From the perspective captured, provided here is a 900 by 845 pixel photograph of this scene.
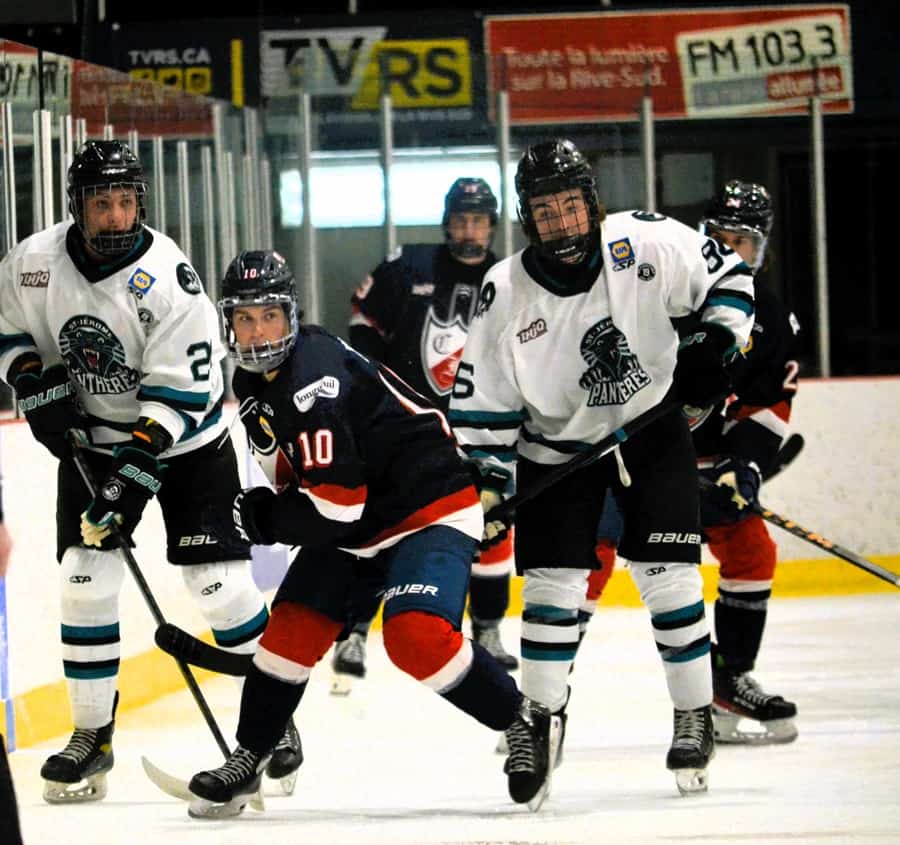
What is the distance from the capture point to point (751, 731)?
4.24 metres

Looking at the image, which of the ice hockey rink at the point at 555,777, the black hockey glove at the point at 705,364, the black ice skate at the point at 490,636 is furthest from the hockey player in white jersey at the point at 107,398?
the black ice skate at the point at 490,636

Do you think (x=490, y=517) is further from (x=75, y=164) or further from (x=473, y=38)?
(x=473, y=38)

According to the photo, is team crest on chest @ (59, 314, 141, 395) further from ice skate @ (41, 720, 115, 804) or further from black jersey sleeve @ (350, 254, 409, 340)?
black jersey sleeve @ (350, 254, 409, 340)

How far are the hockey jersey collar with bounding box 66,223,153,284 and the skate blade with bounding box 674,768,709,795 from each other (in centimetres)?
140

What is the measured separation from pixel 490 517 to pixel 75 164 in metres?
1.06

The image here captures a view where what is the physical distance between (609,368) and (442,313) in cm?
196

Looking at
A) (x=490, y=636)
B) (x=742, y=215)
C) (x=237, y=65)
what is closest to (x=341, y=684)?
(x=490, y=636)

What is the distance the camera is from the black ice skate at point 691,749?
3.48 m

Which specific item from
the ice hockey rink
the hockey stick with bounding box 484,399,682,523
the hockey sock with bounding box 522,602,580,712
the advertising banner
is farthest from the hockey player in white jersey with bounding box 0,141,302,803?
the advertising banner

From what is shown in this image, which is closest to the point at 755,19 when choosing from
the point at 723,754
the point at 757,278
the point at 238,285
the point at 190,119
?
the point at 190,119

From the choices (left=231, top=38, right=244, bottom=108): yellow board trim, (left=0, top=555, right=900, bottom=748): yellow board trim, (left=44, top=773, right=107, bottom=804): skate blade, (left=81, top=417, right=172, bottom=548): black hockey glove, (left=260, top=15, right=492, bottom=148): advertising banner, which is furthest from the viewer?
(left=231, top=38, right=244, bottom=108): yellow board trim

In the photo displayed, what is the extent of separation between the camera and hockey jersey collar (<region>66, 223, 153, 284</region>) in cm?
366

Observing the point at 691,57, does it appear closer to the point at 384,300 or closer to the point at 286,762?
the point at 384,300

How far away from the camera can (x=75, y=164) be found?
3.71m
